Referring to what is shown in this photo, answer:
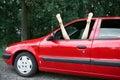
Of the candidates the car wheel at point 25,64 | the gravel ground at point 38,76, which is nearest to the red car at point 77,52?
the car wheel at point 25,64

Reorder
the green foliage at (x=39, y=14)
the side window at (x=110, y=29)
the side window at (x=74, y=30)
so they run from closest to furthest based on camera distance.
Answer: the side window at (x=110, y=29) < the side window at (x=74, y=30) < the green foliage at (x=39, y=14)

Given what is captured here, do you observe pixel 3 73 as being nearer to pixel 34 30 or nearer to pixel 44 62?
pixel 44 62

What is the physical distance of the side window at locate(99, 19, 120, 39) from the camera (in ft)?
16.2

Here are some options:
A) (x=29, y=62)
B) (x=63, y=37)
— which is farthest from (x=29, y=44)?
(x=63, y=37)

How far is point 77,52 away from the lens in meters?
5.16

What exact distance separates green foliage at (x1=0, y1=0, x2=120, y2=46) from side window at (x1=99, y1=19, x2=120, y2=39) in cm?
295

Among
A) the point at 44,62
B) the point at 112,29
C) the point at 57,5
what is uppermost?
the point at 57,5

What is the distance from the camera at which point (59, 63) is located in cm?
542

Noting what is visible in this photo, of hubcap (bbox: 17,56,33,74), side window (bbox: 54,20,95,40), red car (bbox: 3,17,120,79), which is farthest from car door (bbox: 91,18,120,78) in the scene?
hubcap (bbox: 17,56,33,74)

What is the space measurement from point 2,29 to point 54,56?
624 centimetres

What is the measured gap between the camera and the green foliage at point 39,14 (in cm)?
842

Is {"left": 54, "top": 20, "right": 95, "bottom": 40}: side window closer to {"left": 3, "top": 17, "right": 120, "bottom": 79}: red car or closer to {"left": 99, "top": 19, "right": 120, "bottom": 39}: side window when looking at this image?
{"left": 3, "top": 17, "right": 120, "bottom": 79}: red car

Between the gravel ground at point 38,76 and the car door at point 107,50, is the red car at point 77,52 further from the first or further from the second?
the gravel ground at point 38,76

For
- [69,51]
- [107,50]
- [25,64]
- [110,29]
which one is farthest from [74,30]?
[25,64]
